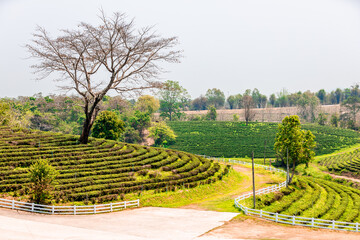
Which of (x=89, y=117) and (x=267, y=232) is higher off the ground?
(x=89, y=117)

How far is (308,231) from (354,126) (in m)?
134

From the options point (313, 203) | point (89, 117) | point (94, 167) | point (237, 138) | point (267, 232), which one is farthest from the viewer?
point (237, 138)

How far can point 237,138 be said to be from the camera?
393 feet

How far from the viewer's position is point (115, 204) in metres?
36.2

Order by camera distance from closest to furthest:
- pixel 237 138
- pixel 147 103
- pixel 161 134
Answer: pixel 161 134 → pixel 237 138 → pixel 147 103

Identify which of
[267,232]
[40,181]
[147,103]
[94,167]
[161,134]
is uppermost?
[147,103]

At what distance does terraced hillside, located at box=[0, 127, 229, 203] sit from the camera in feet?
126

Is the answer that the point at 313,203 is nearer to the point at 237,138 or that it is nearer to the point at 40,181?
the point at 40,181

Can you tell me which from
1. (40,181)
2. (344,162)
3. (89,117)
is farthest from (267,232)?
(344,162)

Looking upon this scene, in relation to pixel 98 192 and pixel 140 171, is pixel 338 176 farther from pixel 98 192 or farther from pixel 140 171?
pixel 98 192

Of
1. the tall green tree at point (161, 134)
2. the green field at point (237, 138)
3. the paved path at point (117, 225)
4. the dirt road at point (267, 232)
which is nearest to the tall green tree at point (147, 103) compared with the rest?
the green field at point (237, 138)

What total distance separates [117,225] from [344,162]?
7468 centimetres

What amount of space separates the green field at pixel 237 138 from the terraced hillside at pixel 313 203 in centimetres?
4865

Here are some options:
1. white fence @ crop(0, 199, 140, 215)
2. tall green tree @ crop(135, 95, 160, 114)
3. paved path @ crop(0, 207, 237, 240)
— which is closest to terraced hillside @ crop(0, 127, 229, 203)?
white fence @ crop(0, 199, 140, 215)
